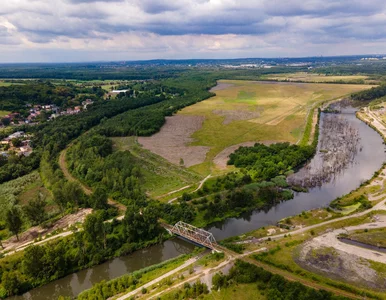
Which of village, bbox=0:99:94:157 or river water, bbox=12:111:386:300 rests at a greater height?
village, bbox=0:99:94:157

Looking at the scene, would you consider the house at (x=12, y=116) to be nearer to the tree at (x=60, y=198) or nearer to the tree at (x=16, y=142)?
the tree at (x=16, y=142)

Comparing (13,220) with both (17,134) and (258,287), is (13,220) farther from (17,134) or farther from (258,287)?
(17,134)

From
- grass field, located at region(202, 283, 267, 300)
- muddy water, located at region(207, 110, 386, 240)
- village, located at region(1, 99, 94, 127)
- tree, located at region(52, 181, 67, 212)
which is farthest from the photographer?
village, located at region(1, 99, 94, 127)

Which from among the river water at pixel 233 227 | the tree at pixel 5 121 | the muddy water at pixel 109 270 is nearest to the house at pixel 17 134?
the tree at pixel 5 121

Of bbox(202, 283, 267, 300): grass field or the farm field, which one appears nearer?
bbox(202, 283, 267, 300): grass field

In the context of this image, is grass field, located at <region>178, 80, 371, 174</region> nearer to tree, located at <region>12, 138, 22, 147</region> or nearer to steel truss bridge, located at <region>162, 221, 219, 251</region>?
steel truss bridge, located at <region>162, 221, 219, 251</region>

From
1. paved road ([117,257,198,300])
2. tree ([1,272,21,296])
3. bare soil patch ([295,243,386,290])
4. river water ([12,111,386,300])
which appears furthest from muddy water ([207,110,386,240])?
tree ([1,272,21,296])

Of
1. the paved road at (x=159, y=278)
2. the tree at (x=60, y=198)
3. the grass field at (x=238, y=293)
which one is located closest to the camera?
the grass field at (x=238, y=293)

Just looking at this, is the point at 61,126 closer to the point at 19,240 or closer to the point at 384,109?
the point at 19,240

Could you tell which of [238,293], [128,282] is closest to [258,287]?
[238,293]
